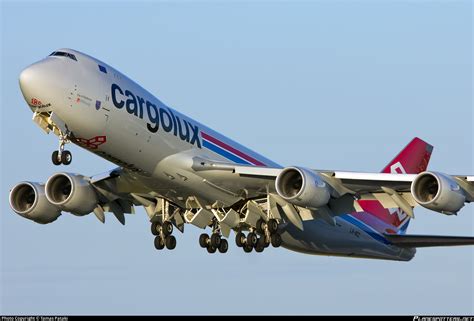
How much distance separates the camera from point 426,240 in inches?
Answer: 2018

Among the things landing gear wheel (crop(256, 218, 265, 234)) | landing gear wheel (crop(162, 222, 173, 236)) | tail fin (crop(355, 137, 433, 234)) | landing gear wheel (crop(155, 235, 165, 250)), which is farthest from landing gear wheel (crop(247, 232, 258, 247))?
tail fin (crop(355, 137, 433, 234))

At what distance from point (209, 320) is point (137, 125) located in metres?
7.71

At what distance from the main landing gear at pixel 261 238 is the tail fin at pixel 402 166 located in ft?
33.8

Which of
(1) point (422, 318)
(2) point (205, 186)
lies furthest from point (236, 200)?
(1) point (422, 318)

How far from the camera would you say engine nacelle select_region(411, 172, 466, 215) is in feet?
131

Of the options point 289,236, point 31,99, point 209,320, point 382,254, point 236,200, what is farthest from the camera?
point 382,254

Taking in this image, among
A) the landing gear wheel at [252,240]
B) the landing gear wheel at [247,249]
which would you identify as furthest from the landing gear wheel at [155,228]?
the landing gear wheel at [252,240]

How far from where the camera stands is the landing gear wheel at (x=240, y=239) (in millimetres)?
45756

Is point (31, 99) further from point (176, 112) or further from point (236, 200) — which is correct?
point (236, 200)

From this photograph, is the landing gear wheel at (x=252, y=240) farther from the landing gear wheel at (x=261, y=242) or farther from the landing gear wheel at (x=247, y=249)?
the landing gear wheel at (x=261, y=242)

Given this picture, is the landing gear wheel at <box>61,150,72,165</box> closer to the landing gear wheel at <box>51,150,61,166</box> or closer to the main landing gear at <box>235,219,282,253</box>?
the landing gear wheel at <box>51,150,61,166</box>

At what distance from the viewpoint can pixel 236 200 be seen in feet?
148

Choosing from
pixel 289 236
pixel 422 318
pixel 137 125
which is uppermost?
pixel 137 125

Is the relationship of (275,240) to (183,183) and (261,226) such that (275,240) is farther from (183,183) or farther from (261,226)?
(183,183)
